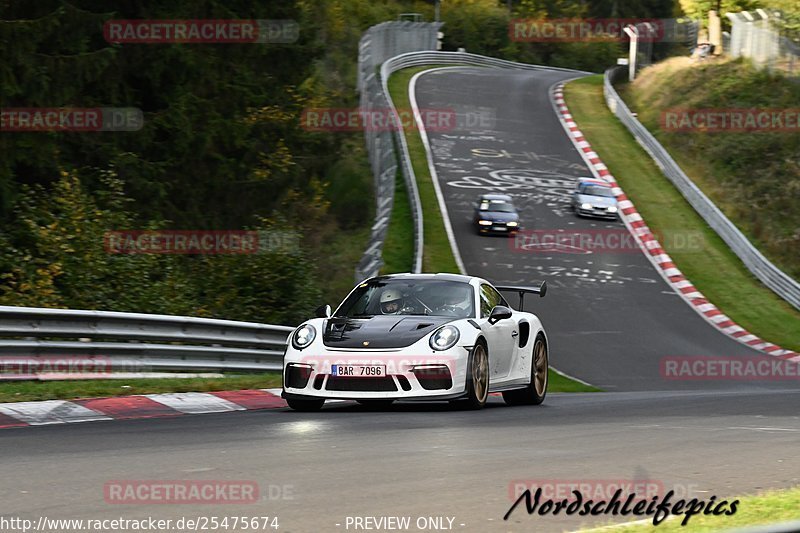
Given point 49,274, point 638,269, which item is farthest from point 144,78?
point 638,269

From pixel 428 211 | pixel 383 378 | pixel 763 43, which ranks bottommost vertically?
pixel 428 211

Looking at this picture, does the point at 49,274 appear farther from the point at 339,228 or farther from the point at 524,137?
the point at 524,137

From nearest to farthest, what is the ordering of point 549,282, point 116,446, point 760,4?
point 116,446 → point 549,282 → point 760,4

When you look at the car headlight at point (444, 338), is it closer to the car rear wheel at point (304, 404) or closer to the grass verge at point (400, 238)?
the car rear wheel at point (304, 404)

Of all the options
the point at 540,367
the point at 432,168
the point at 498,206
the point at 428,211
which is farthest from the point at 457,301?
the point at 432,168

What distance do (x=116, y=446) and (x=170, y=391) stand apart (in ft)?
14.0

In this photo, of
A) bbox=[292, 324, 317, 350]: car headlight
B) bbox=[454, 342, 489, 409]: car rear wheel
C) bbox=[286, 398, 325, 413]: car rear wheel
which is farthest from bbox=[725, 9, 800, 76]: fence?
bbox=[286, 398, 325, 413]: car rear wheel

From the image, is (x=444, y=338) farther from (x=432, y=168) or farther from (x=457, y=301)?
(x=432, y=168)

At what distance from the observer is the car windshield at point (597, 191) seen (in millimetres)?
39875

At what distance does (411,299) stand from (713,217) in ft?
90.8

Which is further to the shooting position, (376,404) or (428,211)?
(428,211)

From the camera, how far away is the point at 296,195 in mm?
33938

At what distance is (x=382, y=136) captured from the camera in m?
41.9

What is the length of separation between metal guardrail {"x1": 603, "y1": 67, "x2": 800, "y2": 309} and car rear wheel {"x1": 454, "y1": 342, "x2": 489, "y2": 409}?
20904mm
